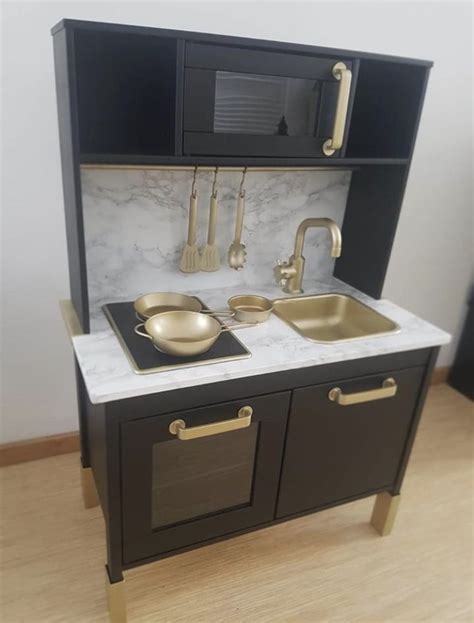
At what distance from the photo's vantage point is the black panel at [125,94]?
1375 mm

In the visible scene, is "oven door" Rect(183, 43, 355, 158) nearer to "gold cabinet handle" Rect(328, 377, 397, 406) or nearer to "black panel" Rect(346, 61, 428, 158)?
"black panel" Rect(346, 61, 428, 158)

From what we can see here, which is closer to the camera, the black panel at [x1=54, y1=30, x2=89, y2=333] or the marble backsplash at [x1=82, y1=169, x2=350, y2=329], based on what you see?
the black panel at [x1=54, y1=30, x2=89, y2=333]

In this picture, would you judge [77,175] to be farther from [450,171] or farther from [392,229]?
[450,171]

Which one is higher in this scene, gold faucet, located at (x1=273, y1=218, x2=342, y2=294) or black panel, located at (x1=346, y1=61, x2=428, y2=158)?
black panel, located at (x1=346, y1=61, x2=428, y2=158)

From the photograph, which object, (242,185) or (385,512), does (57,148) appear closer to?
(242,185)

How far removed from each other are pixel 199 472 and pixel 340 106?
41.6 inches

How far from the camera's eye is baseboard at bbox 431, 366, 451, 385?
9.12 ft

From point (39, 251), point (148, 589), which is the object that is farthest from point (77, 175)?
point (148, 589)

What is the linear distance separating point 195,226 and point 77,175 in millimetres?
509

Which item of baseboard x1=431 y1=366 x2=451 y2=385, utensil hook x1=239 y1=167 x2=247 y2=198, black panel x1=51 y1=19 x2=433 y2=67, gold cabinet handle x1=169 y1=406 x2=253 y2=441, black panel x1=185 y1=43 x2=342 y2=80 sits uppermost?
black panel x1=51 y1=19 x2=433 y2=67

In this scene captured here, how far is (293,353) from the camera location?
4.48 ft

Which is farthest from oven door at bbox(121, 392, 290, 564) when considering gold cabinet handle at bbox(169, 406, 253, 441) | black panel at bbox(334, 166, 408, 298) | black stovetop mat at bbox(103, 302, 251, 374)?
black panel at bbox(334, 166, 408, 298)

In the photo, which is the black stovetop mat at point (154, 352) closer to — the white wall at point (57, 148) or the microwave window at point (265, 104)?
the white wall at point (57, 148)

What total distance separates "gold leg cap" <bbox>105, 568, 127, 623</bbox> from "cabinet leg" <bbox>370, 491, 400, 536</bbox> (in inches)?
35.5
